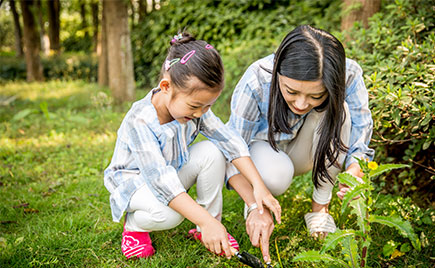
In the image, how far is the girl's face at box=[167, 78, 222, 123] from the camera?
1.73m

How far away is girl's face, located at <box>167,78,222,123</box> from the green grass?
75 centimetres

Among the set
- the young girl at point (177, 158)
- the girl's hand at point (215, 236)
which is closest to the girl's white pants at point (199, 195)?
the young girl at point (177, 158)

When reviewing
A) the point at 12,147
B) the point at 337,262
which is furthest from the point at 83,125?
the point at 337,262

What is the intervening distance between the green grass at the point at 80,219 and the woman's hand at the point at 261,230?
0.07 metres

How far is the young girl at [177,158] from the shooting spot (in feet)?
5.65

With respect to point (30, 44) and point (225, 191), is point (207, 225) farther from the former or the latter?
point (30, 44)

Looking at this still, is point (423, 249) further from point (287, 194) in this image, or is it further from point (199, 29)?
point (199, 29)

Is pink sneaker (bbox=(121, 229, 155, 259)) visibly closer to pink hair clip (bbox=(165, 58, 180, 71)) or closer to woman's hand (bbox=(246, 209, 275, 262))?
woman's hand (bbox=(246, 209, 275, 262))

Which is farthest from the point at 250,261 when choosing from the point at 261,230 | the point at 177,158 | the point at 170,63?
the point at 170,63

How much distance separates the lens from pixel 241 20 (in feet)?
20.0

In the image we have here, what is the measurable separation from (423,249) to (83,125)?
3.82 metres

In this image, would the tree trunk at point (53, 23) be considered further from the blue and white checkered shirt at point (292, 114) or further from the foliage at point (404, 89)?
the blue and white checkered shirt at point (292, 114)

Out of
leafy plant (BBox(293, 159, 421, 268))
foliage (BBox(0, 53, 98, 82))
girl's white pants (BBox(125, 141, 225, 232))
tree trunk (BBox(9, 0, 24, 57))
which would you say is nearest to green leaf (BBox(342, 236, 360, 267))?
leafy plant (BBox(293, 159, 421, 268))

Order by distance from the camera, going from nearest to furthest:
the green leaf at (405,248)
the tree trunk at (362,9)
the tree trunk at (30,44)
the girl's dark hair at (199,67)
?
the girl's dark hair at (199,67) < the green leaf at (405,248) < the tree trunk at (362,9) < the tree trunk at (30,44)
